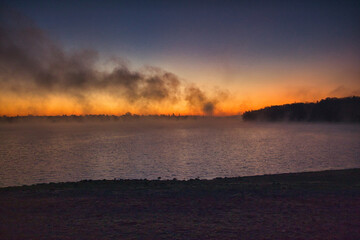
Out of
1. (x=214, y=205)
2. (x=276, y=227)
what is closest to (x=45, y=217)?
(x=214, y=205)

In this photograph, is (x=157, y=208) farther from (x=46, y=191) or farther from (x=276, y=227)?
(x=46, y=191)

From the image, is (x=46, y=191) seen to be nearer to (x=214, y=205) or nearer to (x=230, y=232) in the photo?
(x=214, y=205)

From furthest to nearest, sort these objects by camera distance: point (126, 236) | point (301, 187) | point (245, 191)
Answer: point (301, 187), point (245, 191), point (126, 236)

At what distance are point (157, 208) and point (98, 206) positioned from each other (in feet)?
8.50

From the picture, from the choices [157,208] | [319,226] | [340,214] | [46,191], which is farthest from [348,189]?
[46,191]

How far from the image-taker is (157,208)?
1157cm

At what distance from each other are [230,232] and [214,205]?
312cm

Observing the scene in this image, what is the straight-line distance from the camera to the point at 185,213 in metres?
10.8

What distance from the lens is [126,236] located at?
862 centimetres

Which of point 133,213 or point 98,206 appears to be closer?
point 133,213

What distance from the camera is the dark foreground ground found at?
8.85 m

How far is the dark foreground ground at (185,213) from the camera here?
29.0ft

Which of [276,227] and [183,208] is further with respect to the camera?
[183,208]

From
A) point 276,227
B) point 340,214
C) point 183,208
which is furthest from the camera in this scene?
point 183,208
